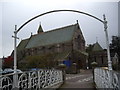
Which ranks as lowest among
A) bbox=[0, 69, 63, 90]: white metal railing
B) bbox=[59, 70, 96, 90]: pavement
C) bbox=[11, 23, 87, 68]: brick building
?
bbox=[59, 70, 96, 90]: pavement

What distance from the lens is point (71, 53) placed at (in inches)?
1598

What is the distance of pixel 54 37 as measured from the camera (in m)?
49.2

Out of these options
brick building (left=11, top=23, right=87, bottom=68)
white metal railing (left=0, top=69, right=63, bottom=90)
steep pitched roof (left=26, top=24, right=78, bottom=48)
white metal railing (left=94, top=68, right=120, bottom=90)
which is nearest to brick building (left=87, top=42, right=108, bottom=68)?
brick building (left=11, top=23, right=87, bottom=68)

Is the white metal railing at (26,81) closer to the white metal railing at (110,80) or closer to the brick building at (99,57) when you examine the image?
the white metal railing at (110,80)

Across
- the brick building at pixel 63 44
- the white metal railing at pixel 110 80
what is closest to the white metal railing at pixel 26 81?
the white metal railing at pixel 110 80

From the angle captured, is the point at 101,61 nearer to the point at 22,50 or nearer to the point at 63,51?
the point at 63,51

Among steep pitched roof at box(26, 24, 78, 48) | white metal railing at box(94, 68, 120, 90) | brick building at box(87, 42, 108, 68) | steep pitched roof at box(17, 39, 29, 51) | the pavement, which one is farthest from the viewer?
steep pitched roof at box(17, 39, 29, 51)

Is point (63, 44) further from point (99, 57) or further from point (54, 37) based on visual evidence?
point (99, 57)

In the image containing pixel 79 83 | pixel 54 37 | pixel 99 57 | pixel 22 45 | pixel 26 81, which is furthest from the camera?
pixel 22 45

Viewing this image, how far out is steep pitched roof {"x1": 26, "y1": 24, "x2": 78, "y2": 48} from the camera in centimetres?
4520

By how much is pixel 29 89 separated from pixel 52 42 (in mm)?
41571

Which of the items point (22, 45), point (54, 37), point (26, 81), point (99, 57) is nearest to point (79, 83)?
point (26, 81)

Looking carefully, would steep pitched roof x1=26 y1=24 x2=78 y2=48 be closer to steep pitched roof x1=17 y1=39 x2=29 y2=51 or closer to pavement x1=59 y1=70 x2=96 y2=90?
steep pitched roof x1=17 y1=39 x2=29 y2=51

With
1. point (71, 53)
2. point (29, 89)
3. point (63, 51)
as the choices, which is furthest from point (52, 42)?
point (29, 89)
